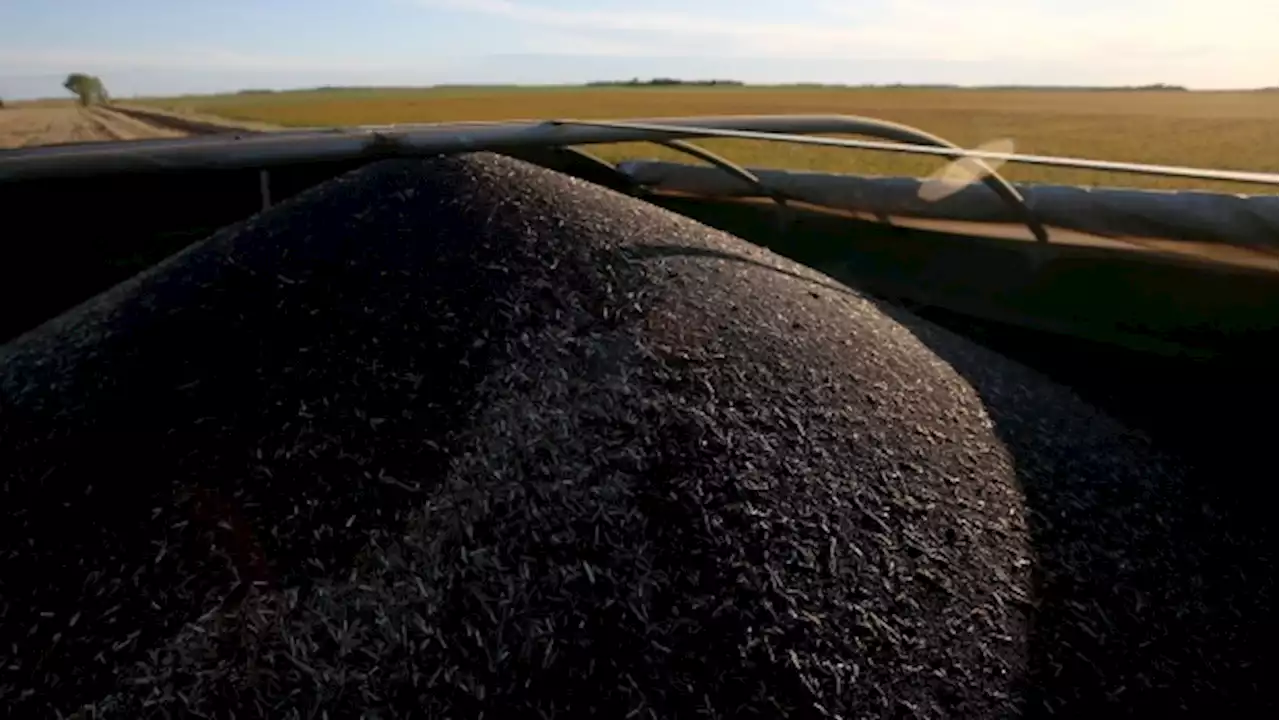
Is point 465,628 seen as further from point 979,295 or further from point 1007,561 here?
point 979,295

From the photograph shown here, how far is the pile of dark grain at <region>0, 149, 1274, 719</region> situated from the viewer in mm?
2162

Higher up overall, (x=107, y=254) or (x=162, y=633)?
(x=107, y=254)

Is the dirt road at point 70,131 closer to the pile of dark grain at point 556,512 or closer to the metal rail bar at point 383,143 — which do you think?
the metal rail bar at point 383,143

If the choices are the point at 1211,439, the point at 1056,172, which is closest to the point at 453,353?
the point at 1211,439

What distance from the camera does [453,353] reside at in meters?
2.82

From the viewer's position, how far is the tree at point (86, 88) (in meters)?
56.6

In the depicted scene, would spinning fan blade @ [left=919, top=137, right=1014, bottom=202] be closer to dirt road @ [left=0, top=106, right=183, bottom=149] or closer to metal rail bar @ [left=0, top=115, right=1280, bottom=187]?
metal rail bar @ [left=0, top=115, right=1280, bottom=187]

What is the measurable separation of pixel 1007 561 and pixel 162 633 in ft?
6.32

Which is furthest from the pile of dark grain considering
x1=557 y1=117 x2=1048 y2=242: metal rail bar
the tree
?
the tree

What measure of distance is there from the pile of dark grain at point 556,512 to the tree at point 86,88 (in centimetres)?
6125

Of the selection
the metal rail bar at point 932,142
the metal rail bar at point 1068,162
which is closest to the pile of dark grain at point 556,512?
the metal rail bar at point 1068,162

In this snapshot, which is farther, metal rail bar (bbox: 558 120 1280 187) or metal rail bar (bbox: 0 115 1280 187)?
metal rail bar (bbox: 0 115 1280 187)

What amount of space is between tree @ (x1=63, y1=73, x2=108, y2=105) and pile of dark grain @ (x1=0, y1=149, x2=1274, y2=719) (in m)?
61.2

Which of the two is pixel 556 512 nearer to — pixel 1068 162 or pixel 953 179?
pixel 1068 162
